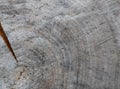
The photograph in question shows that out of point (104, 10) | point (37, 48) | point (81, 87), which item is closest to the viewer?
point (81, 87)

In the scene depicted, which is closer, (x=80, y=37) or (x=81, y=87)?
(x=81, y=87)

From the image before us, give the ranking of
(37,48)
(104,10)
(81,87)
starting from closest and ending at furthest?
(81,87) → (37,48) → (104,10)

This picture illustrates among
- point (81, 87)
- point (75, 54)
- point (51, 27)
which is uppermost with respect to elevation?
point (51, 27)

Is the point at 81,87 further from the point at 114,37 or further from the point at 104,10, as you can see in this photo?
the point at 104,10

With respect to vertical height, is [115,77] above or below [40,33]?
below

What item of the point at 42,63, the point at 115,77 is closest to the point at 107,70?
the point at 115,77

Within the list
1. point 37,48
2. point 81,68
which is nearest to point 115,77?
point 81,68

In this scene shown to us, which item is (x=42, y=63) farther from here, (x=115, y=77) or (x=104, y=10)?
(x=104, y=10)
